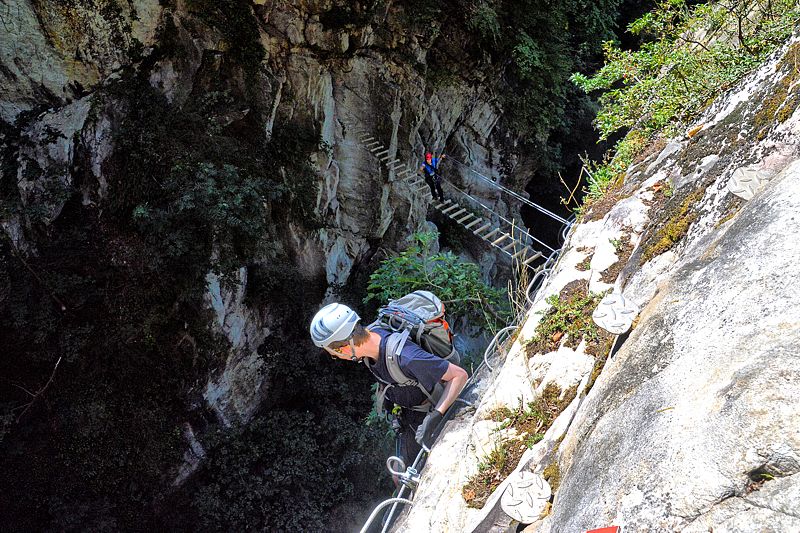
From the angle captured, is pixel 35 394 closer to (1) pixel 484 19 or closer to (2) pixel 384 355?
(2) pixel 384 355

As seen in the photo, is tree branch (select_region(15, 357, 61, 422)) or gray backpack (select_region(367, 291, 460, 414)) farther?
tree branch (select_region(15, 357, 61, 422))

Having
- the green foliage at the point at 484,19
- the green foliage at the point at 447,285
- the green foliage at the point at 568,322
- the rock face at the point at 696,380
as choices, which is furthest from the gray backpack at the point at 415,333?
the green foliage at the point at 484,19

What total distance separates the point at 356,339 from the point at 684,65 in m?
3.67

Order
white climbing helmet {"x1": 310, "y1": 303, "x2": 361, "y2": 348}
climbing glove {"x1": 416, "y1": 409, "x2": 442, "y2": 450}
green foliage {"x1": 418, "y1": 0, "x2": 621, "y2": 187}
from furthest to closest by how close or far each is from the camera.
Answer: green foliage {"x1": 418, "y1": 0, "x2": 621, "y2": 187}, climbing glove {"x1": 416, "y1": 409, "x2": 442, "y2": 450}, white climbing helmet {"x1": 310, "y1": 303, "x2": 361, "y2": 348}

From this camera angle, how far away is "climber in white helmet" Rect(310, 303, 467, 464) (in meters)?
2.79

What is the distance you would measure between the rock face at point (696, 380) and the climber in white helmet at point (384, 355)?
19 cm

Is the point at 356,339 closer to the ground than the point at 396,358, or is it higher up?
higher up

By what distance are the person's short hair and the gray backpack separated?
0.14 metres

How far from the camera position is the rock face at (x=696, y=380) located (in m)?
1.24

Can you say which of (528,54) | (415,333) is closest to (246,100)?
(528,54)

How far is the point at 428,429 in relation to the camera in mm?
3031

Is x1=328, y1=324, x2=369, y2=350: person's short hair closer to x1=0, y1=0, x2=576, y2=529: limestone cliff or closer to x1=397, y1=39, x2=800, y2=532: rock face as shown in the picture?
x1=397, y1=39, x2=800, y2=532: rock face

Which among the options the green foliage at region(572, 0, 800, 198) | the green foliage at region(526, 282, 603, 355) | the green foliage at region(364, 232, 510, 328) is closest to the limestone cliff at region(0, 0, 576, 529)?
the green foliage at region(364, 232, 510, 328)

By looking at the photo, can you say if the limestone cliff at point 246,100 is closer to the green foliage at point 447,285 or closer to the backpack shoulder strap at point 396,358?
the green foliage at point 447,285
